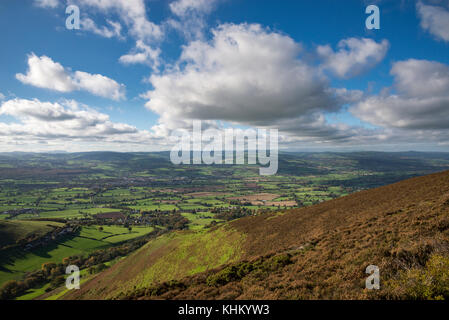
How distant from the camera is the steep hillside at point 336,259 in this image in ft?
33.3

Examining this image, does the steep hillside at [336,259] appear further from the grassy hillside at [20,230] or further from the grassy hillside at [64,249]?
the grassy hillside at [20,230]

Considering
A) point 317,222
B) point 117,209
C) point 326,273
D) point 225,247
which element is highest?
point 326,273

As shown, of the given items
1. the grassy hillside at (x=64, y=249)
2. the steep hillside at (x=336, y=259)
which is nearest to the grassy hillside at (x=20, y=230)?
the grassy hillside at (x=64, y=249)

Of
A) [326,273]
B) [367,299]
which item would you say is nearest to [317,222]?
[326,273]

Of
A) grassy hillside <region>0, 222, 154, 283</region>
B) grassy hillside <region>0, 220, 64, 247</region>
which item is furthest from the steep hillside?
grassy hillside <region>0, 220, 64, 247</region>

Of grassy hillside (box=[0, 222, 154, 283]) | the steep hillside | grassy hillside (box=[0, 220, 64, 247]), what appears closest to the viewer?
the steep hillside

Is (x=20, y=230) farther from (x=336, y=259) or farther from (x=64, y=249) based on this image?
(x=336, y=259)

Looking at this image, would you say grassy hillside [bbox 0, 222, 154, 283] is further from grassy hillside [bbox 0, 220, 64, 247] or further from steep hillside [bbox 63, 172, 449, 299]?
steep hillside [bbox 63, 172, 449, 299]

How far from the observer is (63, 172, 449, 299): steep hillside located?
33.3 feet

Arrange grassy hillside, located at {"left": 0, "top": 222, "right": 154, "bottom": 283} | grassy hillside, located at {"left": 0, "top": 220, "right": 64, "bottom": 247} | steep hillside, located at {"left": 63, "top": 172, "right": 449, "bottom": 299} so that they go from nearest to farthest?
steep hillside, located at {"left": 63, "top": 172, "right": 449, "bottom": 299}, grassy hillside, located at {"left": 0, "top": 222, "right": 154, "bottom": 283}, grassy hillside, located at {"left": 0, "top": 220, "right": 64, "bottom": 247}

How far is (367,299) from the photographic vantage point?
891 centimetres
